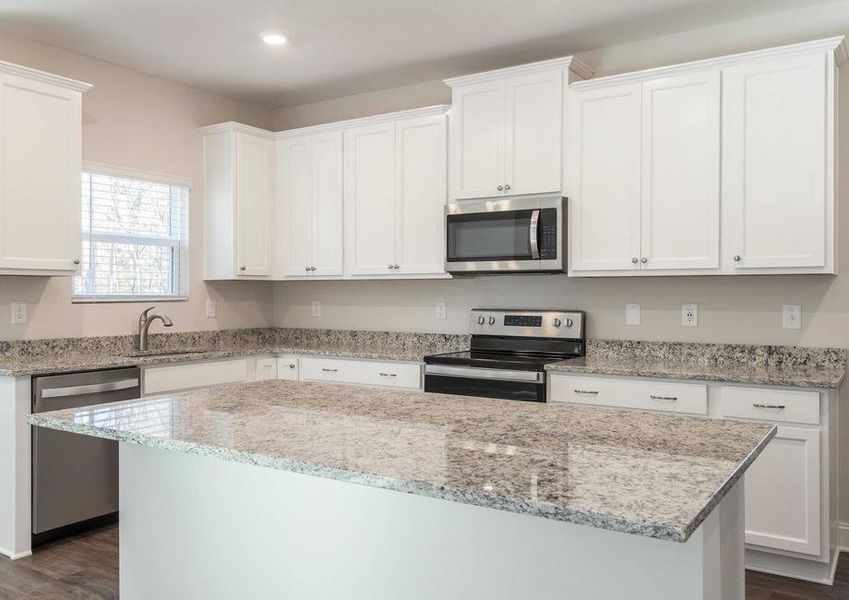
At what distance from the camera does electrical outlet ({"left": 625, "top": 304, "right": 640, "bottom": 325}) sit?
383 centimetres

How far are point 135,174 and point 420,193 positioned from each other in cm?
178

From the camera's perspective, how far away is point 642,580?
49.2 inches

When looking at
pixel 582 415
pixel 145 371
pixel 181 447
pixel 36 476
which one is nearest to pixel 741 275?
pixel 582 415

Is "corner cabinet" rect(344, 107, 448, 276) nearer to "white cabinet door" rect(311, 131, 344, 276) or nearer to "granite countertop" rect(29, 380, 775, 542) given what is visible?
"white cabinet door" rect(311, 131, 344, 276)

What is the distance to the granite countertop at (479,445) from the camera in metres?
1.14

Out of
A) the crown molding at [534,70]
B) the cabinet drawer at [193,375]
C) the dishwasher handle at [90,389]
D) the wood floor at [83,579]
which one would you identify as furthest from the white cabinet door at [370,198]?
the wood floor at [83,579]

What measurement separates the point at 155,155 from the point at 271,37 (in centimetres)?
124

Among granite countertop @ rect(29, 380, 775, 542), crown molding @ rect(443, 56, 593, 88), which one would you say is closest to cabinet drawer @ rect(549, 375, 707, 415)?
granite countertop @ rect(29, 380, 775, 542)

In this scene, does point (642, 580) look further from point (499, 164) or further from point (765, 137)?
point (499, 164)

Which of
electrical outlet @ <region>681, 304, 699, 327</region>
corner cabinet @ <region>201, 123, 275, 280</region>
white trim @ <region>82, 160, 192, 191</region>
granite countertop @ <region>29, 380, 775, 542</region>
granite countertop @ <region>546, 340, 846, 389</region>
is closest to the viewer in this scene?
granite countertop @ <region>29, 380, 775, 542</region>

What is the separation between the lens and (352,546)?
1604 millimetres

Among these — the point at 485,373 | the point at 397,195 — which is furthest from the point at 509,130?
the point at 485,373

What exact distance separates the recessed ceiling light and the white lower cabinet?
2.72 m

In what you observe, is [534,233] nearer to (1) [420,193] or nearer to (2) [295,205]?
(1) [420,193]
